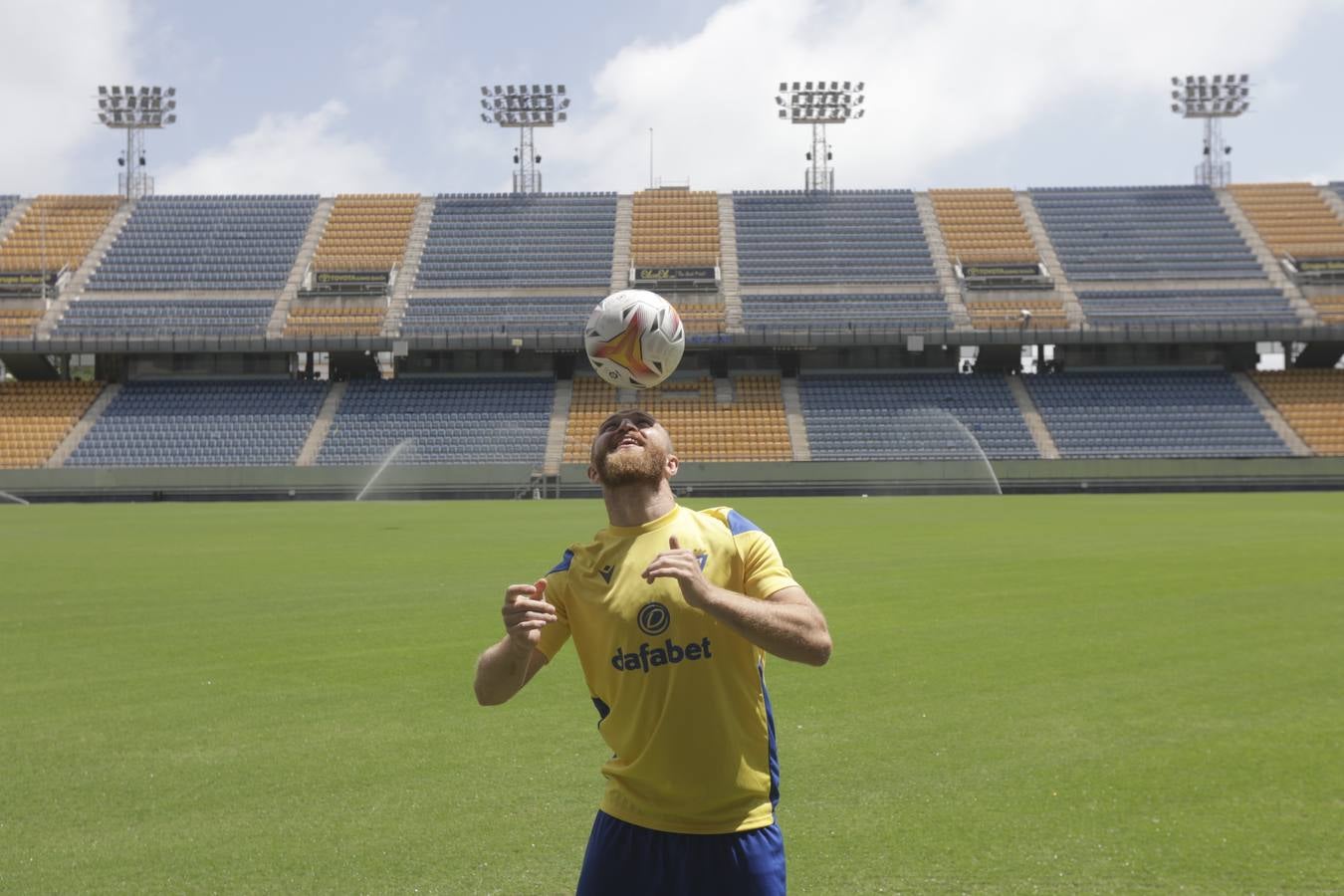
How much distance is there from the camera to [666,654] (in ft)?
9.85

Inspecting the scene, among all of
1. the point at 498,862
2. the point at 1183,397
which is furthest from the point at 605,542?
the point at 1183,397

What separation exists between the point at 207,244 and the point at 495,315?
53.8 ft

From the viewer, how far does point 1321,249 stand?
5784 cm

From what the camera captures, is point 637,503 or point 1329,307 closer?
point 637,503

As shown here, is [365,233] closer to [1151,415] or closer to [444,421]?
[444,421]

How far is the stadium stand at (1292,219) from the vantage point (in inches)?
2291

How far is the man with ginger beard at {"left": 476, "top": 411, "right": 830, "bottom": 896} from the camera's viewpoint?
2965mm

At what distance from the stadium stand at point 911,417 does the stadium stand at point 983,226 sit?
7.39 meters

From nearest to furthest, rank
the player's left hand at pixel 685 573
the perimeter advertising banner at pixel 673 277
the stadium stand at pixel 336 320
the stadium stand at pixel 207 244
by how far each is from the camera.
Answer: the player's left hand at pixel 685 573, the stadium stand at pixel 336 320, the stadium stand at pixel 207 244, the perimeter advertising banner at pixel 673 277

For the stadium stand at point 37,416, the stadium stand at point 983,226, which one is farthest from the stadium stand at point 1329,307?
the stadium stand at point 37,416

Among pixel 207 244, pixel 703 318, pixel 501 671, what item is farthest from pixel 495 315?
pixel 501 671

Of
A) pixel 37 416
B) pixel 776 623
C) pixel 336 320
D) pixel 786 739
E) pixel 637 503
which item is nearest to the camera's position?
pixel 776 623

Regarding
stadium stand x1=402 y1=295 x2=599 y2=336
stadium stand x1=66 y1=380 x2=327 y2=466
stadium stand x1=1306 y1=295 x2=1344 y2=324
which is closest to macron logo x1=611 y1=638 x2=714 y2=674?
stadium stand x1=66 y1=380 x2=327 y2=466

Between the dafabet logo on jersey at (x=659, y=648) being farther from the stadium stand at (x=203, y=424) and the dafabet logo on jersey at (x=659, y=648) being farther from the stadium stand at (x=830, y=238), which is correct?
the stadium stand at (x=830, y=238)
